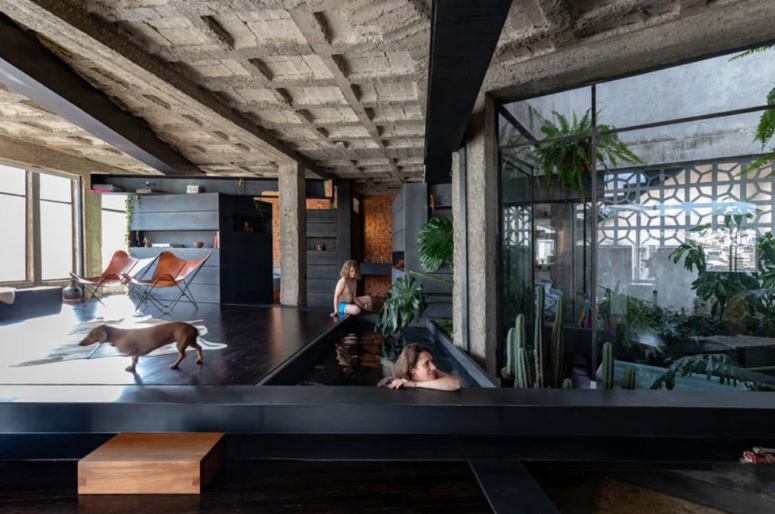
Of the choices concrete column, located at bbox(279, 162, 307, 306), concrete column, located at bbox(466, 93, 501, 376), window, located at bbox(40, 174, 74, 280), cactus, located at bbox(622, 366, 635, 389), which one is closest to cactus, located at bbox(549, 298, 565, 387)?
cactus, located at bbox(622, 366, 635, 389)

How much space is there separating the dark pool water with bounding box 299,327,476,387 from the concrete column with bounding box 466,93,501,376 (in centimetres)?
40

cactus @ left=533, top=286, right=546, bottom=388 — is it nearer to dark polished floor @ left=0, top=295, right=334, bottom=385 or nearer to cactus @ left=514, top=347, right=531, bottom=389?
cactus @ left=514, top=347, right=531, bottom=389

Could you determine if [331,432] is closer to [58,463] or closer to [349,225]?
[58,463]

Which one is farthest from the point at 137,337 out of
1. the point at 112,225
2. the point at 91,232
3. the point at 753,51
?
the point at 112,225

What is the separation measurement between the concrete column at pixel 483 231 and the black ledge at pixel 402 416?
177cm

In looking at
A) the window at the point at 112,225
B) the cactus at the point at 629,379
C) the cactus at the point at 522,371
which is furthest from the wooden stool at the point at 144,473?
the window at the point at 112,225

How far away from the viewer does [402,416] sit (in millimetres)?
2307

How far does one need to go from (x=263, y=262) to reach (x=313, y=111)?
4.12m

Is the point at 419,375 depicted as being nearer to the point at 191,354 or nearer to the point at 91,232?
the point at 191,354

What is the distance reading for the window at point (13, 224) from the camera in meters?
7.51

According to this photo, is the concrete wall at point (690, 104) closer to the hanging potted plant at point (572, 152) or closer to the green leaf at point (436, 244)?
the hanging potted plant at point (572, 152)

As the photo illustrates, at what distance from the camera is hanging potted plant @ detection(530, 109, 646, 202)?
362 centimetres

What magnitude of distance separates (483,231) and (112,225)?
31.6ft

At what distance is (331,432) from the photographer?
2338 millimetres
